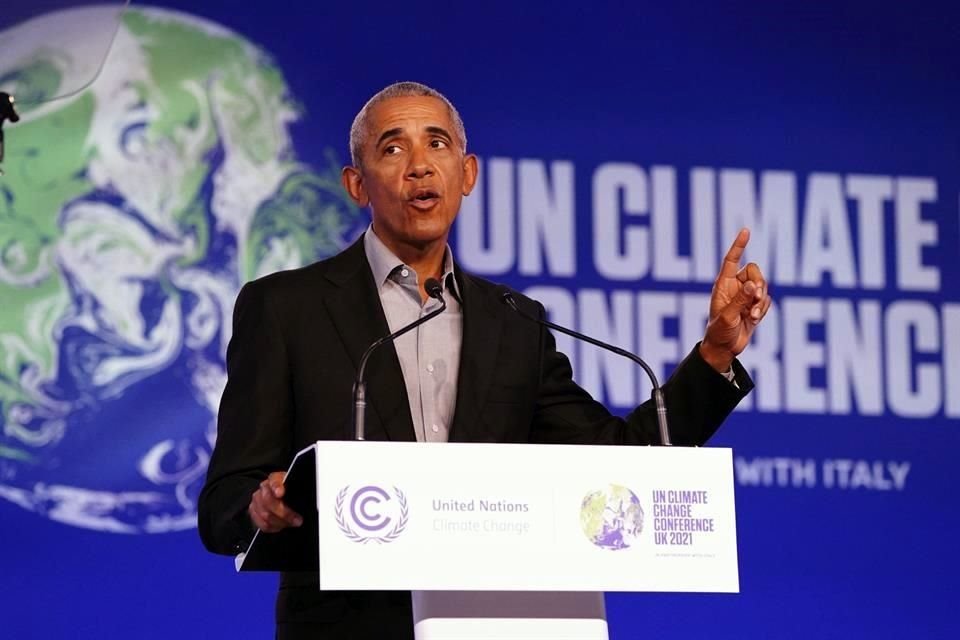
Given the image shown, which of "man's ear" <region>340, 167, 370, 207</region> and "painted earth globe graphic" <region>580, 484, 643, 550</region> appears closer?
"painted earth globe graphic" <region>580, 484, 643, 550</region>

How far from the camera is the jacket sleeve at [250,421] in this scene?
2443 mm

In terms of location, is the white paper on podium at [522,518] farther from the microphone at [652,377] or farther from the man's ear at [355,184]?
the man's ear at [355,184]

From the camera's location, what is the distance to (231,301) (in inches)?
168

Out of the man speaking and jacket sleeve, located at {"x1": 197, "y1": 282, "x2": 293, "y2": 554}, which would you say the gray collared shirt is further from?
jacket sleeve, located at {"x1": 197, "y1": 282, "x2": 293, "y2": 554}

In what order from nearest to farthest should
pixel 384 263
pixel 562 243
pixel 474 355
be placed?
pixel 474 355, pixel 384 263, pixel 562 243

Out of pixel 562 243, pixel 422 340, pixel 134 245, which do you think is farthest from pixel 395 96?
pixel 562 243

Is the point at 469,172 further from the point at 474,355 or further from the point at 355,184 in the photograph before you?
the point at 474,355

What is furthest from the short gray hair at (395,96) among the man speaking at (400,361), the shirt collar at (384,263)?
the shirt collar at (384,263)

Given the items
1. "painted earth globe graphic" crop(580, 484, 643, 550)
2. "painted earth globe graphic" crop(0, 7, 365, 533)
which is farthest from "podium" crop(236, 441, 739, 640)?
"painted earth globe graphic" crop(0, 7, 365, 533)

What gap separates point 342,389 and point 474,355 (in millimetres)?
236

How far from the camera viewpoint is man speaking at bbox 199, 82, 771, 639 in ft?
8.11

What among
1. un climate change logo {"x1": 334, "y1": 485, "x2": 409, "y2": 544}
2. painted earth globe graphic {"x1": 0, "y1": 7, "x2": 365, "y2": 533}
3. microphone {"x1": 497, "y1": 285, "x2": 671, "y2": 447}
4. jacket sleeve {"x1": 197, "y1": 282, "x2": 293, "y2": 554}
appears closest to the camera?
un climate change logo {"x1": 334, "y1": 485, "x2": 409, "y2": 544}

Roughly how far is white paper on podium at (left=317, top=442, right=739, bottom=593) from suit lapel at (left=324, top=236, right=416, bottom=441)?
1.77 ft

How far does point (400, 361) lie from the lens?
2.61 m
